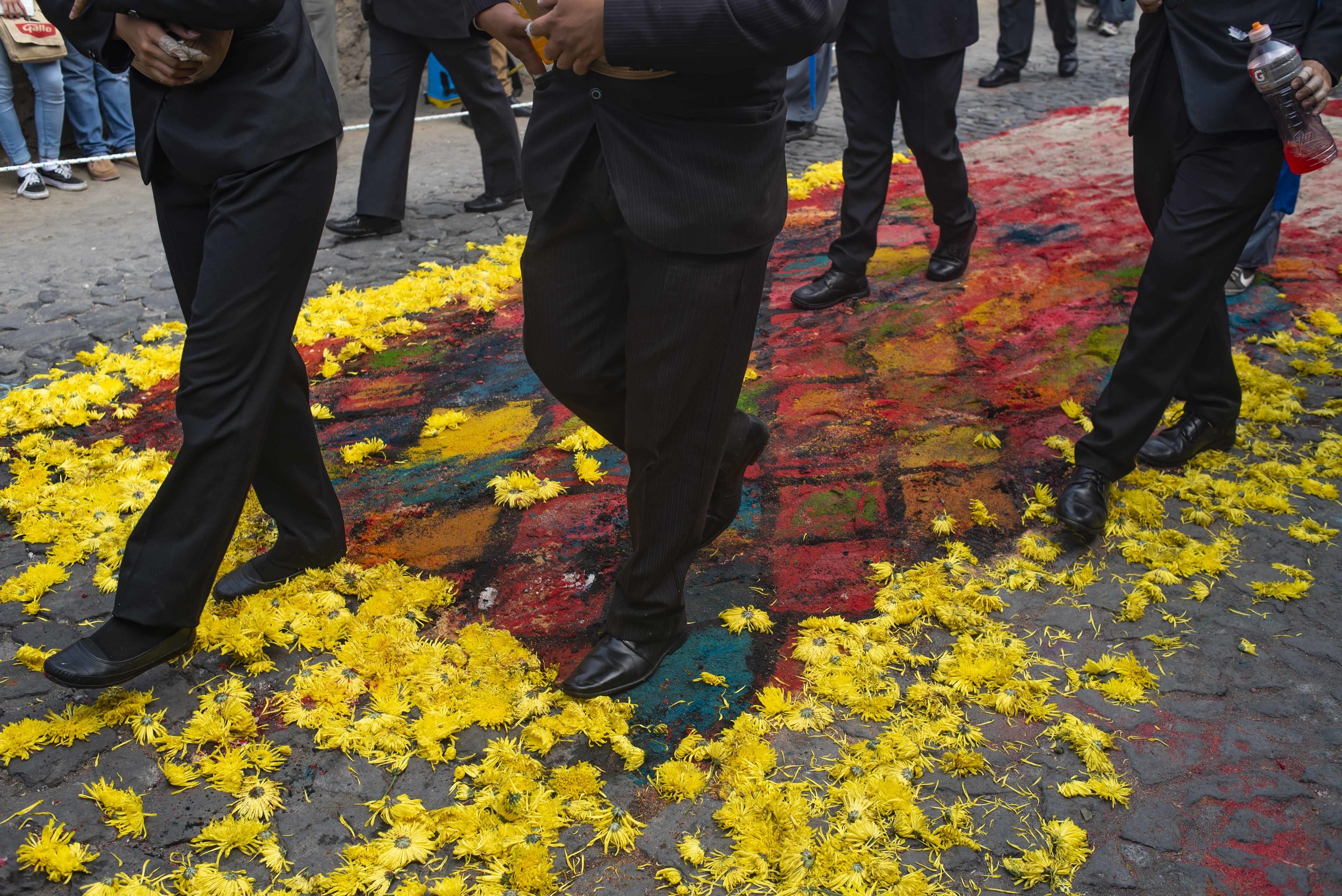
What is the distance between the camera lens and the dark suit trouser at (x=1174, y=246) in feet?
9.57

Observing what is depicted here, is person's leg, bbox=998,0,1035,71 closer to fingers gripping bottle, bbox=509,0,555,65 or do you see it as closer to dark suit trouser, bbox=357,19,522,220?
dark suit trouser, bbox=357,19,522,220

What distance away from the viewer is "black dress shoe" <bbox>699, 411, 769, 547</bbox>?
2740 millimetres

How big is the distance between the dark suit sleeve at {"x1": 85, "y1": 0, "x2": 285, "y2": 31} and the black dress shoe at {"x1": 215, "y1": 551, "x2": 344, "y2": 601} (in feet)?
4.59

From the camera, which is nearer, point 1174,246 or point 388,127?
point 1174,246

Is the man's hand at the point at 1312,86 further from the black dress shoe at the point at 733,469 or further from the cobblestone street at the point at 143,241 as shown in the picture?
the cobblestone street at the point at 143,241

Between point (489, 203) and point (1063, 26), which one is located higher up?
point (1063, 26)

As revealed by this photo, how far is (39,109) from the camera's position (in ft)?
21.8

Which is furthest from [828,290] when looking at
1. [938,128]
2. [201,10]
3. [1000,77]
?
[1000,77]

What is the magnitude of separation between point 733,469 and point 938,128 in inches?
98.0

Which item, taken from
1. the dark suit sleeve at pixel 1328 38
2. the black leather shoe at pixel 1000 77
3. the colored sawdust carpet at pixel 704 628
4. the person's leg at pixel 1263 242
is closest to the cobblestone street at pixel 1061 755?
the colored sawdust carpet at pixel 704 628

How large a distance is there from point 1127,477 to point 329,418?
286 cm

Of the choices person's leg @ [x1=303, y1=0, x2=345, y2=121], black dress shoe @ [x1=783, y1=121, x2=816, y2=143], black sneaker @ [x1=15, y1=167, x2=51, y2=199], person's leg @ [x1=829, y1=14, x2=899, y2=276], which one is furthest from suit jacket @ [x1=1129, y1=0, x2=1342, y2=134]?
black sneaker @ [x1=15, y1=167, x2=51, y2=199]

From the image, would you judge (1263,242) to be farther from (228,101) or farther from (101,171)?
(101,171)

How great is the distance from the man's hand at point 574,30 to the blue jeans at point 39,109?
6147 mm
